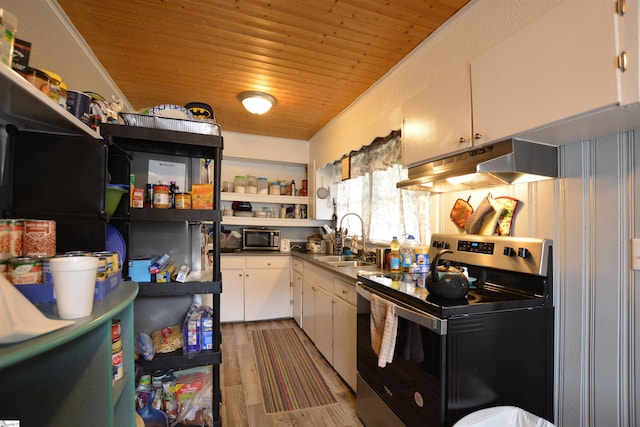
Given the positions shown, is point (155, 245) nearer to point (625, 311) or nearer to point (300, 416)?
point (300, 416)

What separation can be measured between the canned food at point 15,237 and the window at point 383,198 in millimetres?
2139

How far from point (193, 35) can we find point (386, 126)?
1.50 metres

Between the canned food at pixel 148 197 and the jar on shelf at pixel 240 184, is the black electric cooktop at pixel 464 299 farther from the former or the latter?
the jar on shelf at pixel 240 184

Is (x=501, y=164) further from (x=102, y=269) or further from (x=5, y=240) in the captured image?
(x=5, y=240)

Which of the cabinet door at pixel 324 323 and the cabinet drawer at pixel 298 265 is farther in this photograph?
the cabinet drawer at pixel 298 265

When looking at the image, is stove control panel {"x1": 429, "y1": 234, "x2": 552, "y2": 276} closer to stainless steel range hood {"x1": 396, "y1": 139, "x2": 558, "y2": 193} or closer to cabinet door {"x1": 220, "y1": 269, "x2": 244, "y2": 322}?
stainless steel range hood {"x1": 396, "y1": 139, "x2": 558, "y2": 193}

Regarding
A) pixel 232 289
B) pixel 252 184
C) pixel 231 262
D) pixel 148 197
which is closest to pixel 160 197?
pixel 148 197

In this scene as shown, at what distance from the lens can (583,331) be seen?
4.12 ft

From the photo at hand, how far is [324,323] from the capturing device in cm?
262

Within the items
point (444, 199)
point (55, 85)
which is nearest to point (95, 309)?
point (55, 85)

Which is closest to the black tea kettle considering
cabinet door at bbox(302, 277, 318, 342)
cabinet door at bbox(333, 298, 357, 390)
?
cabinet door at bbox(333, 298, 357, 390)

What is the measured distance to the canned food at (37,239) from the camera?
32.5 inches

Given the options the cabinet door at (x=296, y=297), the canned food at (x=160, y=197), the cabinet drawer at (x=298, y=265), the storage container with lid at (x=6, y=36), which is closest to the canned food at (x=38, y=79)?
the storage container with lid at (x=6, y=36)

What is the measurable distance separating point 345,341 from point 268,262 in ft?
5.93
